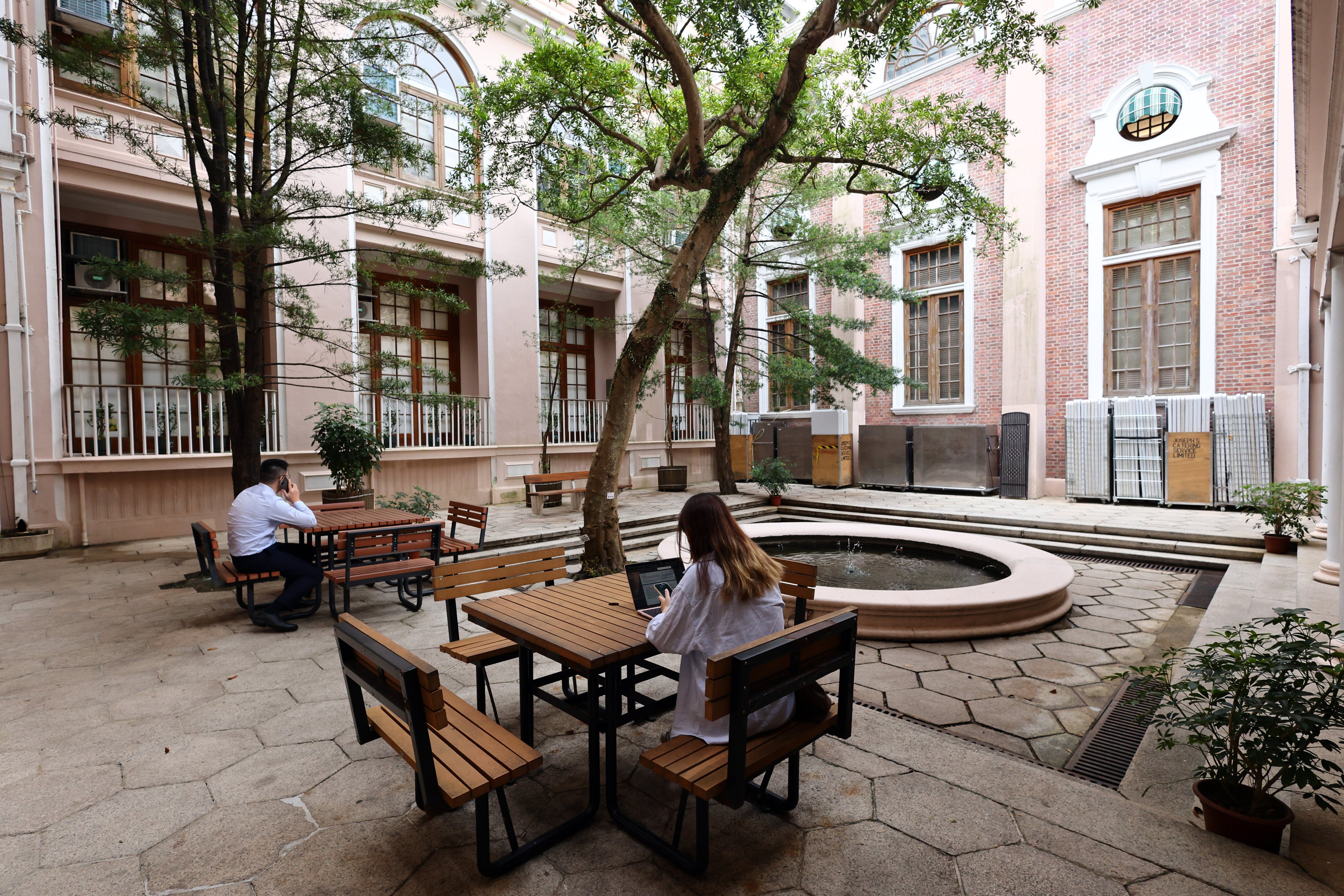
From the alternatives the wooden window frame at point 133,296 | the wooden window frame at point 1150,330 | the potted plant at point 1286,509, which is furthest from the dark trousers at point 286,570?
the wooden window frame at point 1150,330

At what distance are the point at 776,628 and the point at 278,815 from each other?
6.95 ft

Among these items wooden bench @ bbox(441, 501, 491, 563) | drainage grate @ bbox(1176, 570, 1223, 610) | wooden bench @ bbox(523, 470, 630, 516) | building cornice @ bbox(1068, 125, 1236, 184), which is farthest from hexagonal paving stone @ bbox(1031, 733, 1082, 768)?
building cornice @ bbox(1068, 125, 1236, 184)

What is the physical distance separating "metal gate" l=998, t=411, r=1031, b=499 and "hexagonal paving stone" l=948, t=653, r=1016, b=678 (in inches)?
342

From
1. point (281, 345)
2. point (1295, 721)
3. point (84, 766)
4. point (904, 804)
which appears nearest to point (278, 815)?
point (84, 766)

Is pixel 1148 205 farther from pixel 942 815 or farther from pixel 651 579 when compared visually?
pixel 651 579

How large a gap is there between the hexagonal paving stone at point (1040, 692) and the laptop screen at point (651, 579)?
2300 mm

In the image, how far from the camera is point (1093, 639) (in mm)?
4691

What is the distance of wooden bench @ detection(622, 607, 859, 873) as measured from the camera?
75.9 inches

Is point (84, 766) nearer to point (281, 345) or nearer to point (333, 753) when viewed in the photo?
point (333, 753)

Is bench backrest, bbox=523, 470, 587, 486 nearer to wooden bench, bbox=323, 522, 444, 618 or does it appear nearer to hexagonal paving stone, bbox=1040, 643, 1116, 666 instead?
wooden bench, bbox=323, 522, 444, 618

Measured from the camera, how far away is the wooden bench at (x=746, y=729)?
1927 mm

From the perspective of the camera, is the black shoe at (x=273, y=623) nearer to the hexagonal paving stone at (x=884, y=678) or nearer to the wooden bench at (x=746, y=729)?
the wooden bench at (x=746, y=729)

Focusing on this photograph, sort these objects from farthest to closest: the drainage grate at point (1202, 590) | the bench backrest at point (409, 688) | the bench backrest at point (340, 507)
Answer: the bench backrest at point (340, 507)
the drainage grate at point (1202, 590)
the bench backrest at point (409, 688)

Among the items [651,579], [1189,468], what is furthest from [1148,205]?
[651,579]
